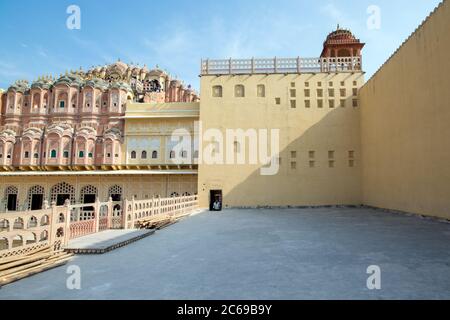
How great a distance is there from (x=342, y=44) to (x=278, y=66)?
7978 millimetres

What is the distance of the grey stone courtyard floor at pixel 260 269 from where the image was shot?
422cm

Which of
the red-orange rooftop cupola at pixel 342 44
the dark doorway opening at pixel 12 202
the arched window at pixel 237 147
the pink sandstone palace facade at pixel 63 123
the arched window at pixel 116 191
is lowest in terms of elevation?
the dark doorway opening at pixel 12 202

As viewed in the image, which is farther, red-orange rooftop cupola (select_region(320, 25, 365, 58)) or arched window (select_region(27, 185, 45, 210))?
red-orange rooftop cupola (select_region(320, 25, 365, 58))

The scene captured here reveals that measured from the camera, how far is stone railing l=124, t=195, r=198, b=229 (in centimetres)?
1136

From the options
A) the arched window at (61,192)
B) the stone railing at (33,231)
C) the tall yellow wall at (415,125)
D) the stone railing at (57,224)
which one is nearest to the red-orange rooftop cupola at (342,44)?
the tall yellow wall at (415,125)

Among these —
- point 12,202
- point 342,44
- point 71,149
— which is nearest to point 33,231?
point 71,149

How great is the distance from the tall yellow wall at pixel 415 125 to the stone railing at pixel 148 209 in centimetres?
1158

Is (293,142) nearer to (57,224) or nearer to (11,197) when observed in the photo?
(57,224)

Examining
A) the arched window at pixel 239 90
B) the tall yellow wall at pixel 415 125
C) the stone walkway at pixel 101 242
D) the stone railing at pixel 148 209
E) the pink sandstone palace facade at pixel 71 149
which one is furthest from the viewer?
the pink sandstone palace facade at pixel 71 149

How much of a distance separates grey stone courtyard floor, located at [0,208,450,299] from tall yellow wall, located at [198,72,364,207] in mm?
12447

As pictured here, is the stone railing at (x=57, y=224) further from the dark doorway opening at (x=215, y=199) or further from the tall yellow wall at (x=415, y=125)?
the tall yellow wall at (x=415, y=125)

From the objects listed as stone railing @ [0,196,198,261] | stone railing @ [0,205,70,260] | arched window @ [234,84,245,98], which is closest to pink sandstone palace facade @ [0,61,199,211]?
arched window @ [234,84,245,98]

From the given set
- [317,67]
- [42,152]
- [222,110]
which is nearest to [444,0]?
[317,67]

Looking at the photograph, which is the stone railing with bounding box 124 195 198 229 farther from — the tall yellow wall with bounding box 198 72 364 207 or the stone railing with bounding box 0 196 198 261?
the tall yellow wall with bounding box 198 72 364 207
